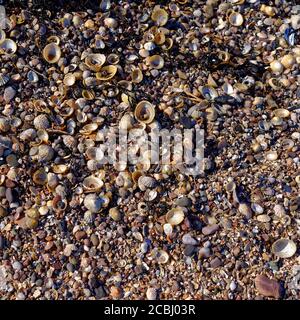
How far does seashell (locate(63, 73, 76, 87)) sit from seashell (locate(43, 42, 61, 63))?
11 centimetres

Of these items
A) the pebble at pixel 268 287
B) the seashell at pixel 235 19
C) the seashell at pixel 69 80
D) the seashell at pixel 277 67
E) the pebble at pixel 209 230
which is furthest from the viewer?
the seashell at pixel 235 19

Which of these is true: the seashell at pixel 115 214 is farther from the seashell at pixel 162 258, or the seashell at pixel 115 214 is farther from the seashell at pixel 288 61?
the seashell at pixel 288 61

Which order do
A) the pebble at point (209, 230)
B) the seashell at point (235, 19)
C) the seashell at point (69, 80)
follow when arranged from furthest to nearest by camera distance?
the seashell at point (235, 19) → the seashell at point (69, 80) → the pebble at point (209, 230)

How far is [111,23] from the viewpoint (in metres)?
2.49

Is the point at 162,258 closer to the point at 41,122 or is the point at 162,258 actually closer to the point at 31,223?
the point at 31,223

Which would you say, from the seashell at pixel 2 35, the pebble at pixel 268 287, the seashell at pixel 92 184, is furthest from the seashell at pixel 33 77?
the pebble at pixel 268 287

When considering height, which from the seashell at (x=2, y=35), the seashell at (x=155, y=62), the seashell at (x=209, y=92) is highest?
the seashell at (x=2, y=35)

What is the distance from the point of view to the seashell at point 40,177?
2.15 metres

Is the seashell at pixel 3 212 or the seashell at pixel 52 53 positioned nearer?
the seashell at pixel 3 212

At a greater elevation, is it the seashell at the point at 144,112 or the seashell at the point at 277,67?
the seashell at the point at 277,67

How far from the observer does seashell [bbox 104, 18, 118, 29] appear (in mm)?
2486

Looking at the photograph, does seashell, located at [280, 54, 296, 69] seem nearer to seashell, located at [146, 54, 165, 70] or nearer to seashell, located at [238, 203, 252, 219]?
seashell, located at [146, 54, 165, 70]

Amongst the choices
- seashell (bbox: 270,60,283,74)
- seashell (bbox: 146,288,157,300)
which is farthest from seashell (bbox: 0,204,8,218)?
seashell (bbox: 270,60,283,74)
